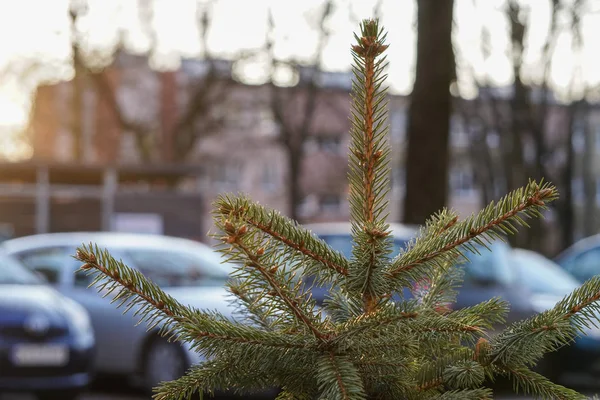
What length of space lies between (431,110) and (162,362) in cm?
421

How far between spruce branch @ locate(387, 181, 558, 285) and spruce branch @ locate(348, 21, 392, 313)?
6 cm

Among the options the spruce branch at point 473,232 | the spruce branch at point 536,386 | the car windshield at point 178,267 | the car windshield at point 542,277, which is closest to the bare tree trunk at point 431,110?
the car windshield at point 542,277

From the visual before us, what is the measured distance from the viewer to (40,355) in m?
9.05

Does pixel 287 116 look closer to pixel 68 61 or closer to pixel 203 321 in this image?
pixel 68 61

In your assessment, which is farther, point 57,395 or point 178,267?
point 178,267

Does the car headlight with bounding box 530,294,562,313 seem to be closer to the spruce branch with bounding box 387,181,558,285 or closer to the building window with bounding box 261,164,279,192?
the spruce branch with bounding box 387,181,558,285

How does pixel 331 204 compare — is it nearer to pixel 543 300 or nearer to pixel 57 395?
pixel 543 300

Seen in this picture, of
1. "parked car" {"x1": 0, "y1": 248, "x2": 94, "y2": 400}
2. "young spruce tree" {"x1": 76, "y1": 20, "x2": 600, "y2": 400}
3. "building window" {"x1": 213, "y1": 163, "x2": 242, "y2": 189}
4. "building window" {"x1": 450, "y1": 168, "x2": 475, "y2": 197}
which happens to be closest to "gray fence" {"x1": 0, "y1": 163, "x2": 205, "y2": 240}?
"parked car" {"x1": 0, "y1": 248, "x2": 94, "y2": 400}

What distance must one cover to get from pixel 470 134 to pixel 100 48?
1574cm

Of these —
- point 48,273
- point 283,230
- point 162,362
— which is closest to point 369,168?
point 283,230

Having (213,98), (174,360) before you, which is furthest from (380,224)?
(213,98)

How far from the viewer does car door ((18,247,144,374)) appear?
1083 centimetres

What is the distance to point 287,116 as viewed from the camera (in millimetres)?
37125

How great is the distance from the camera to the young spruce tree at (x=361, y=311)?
5.91ft
